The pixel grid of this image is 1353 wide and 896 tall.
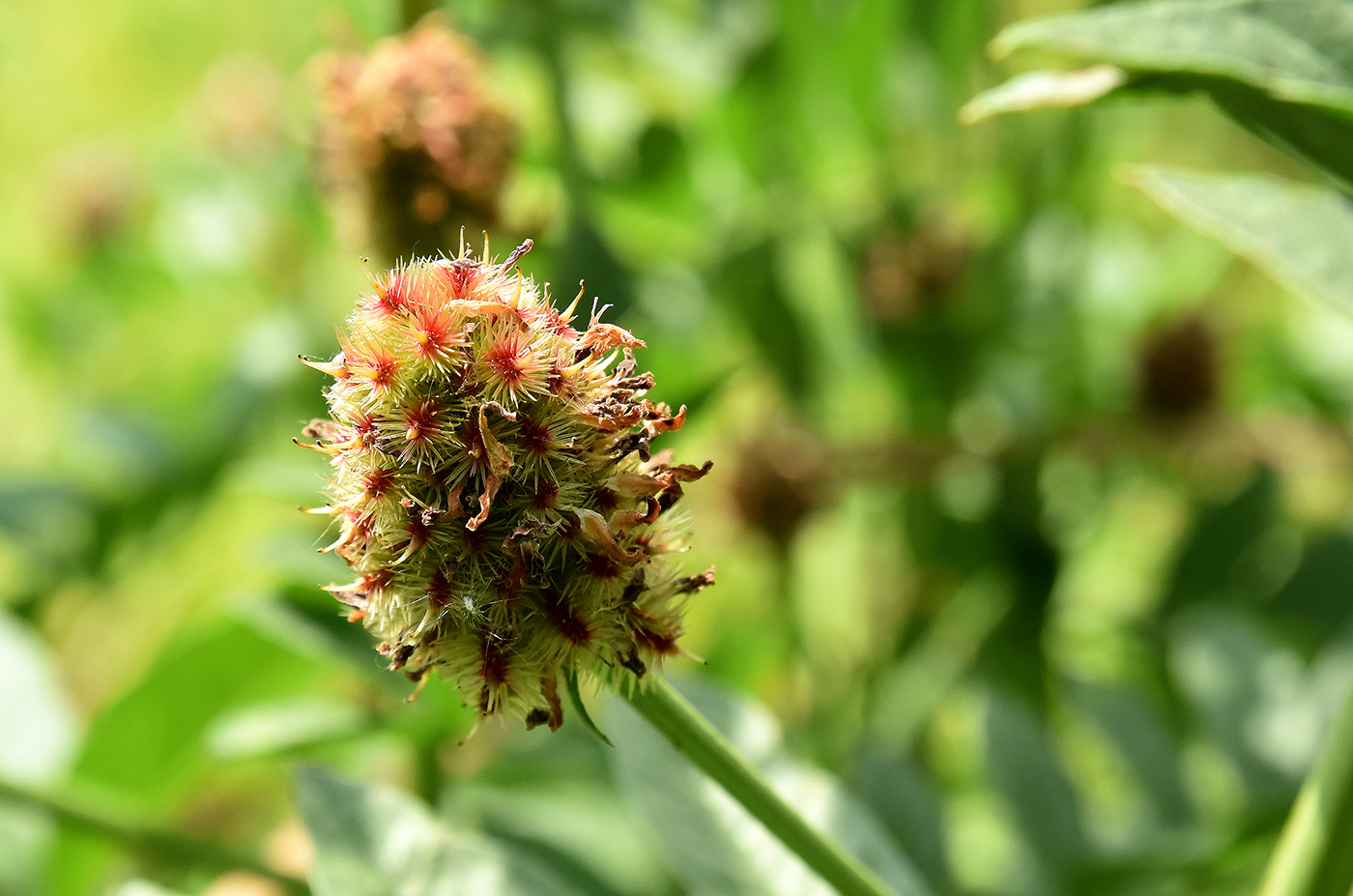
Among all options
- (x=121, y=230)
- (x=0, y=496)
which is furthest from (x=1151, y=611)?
(x=121, y=230)

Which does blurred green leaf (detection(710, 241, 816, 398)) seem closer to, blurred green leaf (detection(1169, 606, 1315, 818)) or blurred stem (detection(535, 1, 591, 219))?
blurred stem (detection(535, 1, 591, 219))

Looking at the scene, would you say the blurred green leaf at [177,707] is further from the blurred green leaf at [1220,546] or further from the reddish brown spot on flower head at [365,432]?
the blurred green leaf at [1220,546]

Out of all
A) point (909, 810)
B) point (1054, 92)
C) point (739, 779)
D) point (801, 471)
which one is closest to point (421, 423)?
point (739, 779)

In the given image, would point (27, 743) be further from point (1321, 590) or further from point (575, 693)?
point (1321, 590)

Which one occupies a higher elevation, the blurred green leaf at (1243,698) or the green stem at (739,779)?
the blurred green leaf at (1243,698)

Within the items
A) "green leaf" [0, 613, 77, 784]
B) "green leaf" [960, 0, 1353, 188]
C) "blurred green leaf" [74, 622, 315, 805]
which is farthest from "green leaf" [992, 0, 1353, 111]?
"green leaf" [0, 613, 77, 784]

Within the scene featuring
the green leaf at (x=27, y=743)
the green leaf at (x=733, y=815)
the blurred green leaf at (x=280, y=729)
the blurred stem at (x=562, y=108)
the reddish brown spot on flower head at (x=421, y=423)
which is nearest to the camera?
the reddish brown spot on flower head at (x=421, y=423)

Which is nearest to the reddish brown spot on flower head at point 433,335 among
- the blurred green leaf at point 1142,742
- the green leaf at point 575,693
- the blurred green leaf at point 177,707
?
the green leaf at point 575,693
